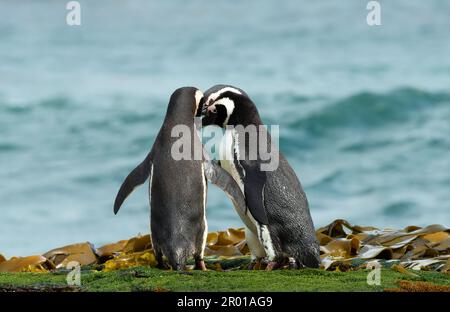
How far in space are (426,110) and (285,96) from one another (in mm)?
2418

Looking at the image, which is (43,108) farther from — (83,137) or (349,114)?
(349,114)

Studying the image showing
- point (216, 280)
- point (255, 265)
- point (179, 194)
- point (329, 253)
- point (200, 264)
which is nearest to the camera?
point (216, 280)

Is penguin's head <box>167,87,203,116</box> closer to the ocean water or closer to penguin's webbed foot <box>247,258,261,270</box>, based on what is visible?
penguin's webbed foot <box>247,258,261,270</box>

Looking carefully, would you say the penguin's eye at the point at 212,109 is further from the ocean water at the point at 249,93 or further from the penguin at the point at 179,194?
the ocean water at the point at 249,93

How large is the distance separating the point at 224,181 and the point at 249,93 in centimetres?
1289

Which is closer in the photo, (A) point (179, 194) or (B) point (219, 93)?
(A) point (179, 194)

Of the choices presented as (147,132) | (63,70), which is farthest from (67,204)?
(63,70)

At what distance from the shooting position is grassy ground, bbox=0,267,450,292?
15.4 feet

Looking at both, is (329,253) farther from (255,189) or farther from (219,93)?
(219,93)

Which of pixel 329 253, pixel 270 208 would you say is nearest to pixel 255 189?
pixel 270 208

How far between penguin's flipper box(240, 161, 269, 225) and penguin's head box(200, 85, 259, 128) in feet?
0.99

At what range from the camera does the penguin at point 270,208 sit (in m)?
5.50

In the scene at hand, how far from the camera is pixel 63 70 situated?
20.9 metres

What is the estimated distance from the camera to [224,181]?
542 cm
